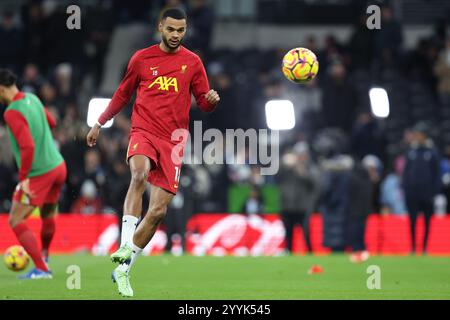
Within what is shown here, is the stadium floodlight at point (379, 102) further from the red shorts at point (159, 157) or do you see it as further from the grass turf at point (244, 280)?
the red shorts at point (159, 157)

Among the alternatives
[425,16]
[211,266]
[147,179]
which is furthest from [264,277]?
[425,16]

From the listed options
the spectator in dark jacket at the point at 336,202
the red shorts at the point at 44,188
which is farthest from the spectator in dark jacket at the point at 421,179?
the red shorts at the point at 44,188

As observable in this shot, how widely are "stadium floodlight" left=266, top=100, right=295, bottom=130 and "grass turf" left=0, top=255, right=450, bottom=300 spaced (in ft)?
19.1

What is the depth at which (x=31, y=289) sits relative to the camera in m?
11.5

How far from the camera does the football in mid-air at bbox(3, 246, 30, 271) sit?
13633mm

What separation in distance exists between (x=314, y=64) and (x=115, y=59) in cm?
1730

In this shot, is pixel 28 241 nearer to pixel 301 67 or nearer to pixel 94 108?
pixel 301 67

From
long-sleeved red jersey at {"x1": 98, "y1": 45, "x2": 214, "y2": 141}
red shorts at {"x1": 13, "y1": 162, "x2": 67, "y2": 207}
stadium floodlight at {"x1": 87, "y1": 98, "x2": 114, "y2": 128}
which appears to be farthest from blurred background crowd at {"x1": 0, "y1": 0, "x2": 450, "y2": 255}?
long-sleeved red jersey at {"x1": 98, "y1": 45, "x2": 214, "y2": 141}

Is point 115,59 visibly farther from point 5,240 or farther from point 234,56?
point 5,240

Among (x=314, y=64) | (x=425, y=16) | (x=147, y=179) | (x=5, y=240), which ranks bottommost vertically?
(x=5, y=240)

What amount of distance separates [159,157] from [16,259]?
147 inches

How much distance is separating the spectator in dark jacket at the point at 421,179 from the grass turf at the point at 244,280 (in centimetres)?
215

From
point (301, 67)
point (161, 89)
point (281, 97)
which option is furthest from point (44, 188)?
point (281, 97)

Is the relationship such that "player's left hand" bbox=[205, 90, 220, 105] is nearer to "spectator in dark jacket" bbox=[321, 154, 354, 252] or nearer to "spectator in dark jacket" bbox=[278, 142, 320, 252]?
"spectator in dark jacket" bbox=[278, 142, 320, 252]
